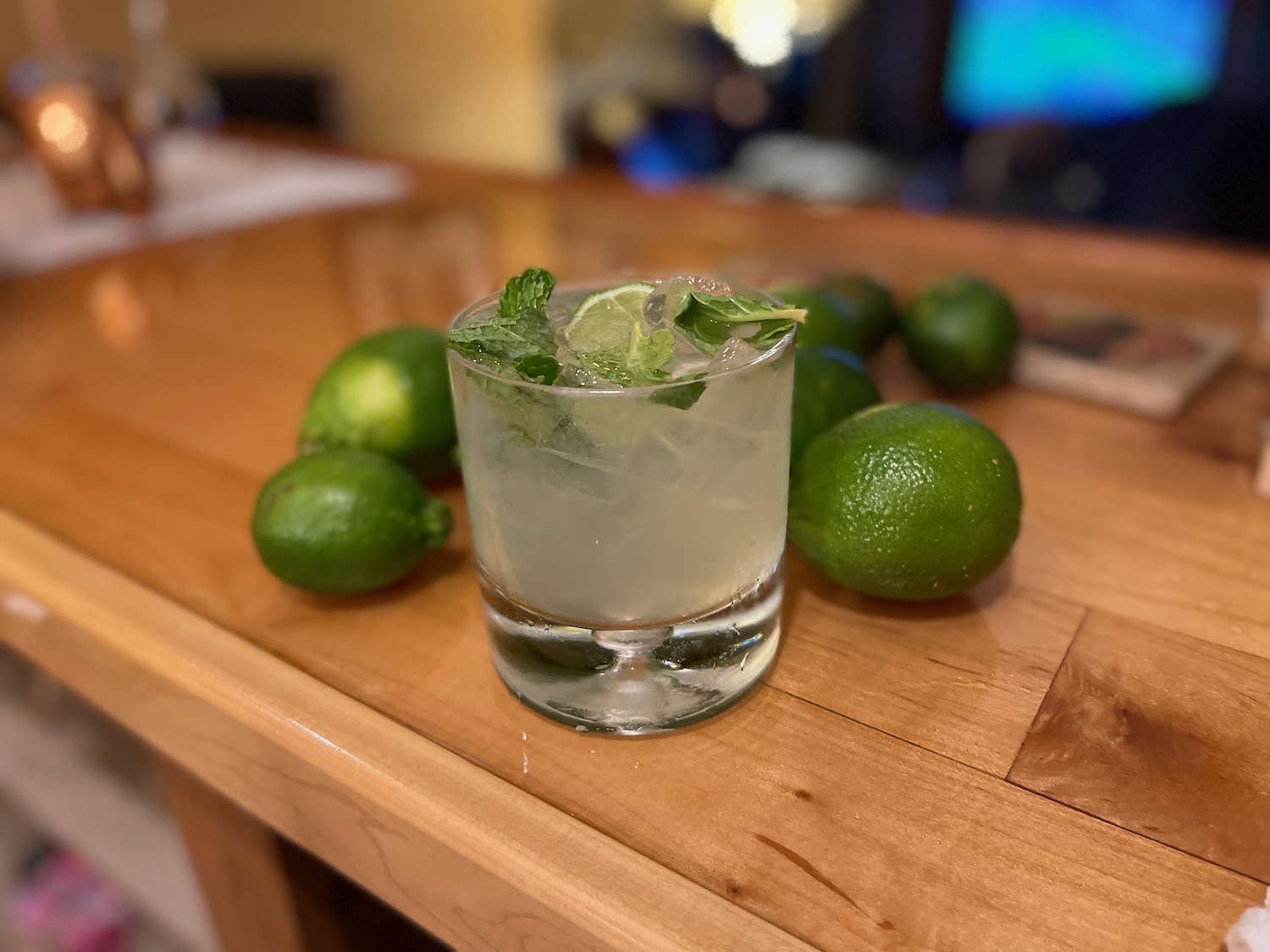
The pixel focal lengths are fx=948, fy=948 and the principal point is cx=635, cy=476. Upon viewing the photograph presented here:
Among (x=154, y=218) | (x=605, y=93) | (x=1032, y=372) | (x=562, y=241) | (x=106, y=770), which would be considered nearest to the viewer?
(x=1032, y=372)

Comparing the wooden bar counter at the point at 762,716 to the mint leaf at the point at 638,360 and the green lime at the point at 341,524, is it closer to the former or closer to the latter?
the green lime at the point at 341,524

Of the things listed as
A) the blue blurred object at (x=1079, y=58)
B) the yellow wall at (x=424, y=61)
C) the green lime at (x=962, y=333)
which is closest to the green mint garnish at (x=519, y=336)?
the green lime at (x=962, y=333)

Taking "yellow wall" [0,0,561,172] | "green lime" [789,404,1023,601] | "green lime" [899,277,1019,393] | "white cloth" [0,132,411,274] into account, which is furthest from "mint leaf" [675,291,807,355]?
"yellow wall" [0,0,561,172]

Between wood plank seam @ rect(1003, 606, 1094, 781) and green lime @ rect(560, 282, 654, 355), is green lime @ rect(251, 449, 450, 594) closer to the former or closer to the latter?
green lime @ rect(560, 282, 654, 355)

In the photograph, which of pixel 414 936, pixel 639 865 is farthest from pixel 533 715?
pixel 414 936

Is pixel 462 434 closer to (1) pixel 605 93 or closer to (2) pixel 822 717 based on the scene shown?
(2) pixel 822 717
